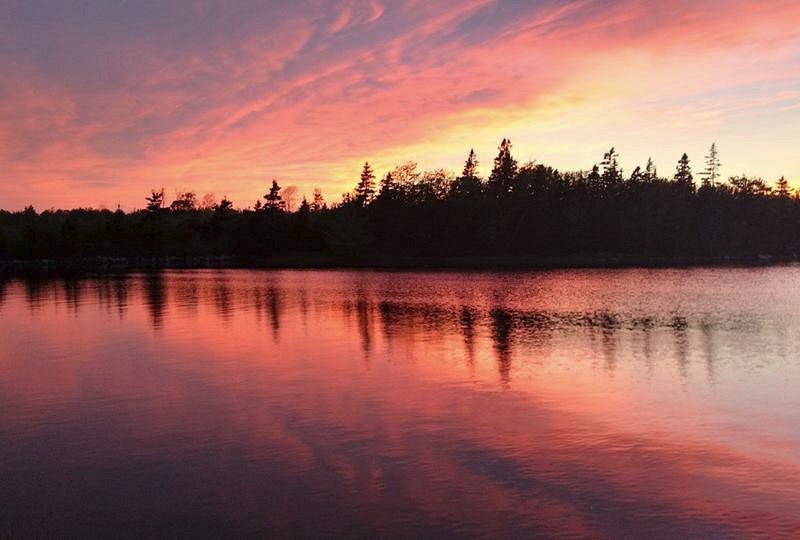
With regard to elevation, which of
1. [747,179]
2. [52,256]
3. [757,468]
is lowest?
[757,468]

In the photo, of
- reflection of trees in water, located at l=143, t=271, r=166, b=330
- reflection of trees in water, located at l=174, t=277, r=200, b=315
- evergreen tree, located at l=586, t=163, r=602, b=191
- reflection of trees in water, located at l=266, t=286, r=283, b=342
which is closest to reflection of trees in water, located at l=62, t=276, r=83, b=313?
reflection of trees in water, located at l=143, t=271, r=166, b=330

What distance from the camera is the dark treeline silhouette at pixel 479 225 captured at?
135 metres

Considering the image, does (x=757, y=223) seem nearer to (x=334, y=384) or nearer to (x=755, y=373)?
(x=755, y=373)

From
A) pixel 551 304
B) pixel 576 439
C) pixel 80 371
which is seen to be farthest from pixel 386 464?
pixel 551 304

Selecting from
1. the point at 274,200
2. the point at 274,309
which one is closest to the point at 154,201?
the point at 274,200

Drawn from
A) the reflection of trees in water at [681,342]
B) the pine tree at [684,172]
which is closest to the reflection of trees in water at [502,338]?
the reflection of trees in water at [681,342]

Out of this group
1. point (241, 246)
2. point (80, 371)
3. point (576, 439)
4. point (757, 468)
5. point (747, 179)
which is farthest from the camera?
point (747, 179)

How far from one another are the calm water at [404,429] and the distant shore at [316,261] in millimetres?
92765

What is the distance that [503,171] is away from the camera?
5945 inches

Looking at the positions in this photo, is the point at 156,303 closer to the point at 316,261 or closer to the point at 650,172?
the point at 316,261

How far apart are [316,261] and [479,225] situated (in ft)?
122

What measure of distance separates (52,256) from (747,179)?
184100 millimetres

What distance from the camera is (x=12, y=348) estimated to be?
3064cm

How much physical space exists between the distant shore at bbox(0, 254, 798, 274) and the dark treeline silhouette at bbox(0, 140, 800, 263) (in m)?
1.21
